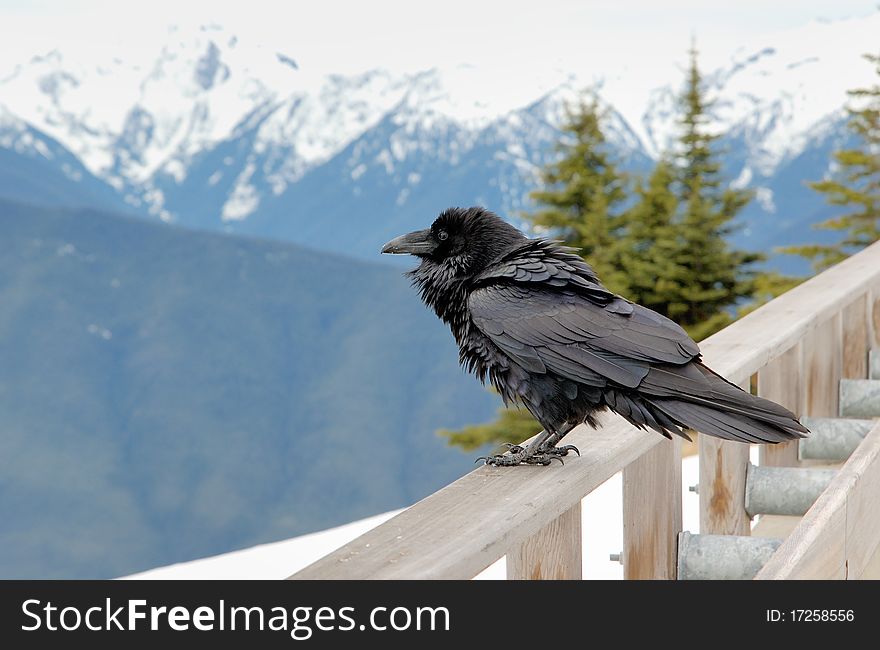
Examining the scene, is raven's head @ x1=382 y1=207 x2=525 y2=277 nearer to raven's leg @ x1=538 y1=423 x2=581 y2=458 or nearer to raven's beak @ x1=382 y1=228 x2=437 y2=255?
raven's beak @ x1=382 y1=228 x2=437 y2=255

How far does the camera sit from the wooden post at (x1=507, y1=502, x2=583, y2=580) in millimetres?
1414

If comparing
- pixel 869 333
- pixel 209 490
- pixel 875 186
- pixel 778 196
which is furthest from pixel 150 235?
pixel 869 333

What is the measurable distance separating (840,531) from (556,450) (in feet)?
1.37

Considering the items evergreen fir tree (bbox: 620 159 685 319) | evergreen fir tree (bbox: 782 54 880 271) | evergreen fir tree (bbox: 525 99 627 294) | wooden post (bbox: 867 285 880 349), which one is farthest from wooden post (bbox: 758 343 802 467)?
evergreen fir tree (bbox: 782 54 880 271)

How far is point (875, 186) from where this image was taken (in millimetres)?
14539

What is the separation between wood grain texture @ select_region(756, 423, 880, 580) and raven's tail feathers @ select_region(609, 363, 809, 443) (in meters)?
0.15

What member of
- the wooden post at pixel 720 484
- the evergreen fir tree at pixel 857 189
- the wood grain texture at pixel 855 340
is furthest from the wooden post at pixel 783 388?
the evergreen fir tree at pixel 857 189

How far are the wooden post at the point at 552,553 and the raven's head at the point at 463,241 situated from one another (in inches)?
18.7

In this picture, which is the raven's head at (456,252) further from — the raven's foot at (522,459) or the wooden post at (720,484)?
the wooden post at (720,484)

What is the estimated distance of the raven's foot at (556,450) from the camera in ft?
5.45

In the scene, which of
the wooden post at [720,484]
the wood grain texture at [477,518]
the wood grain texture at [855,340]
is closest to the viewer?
the wood grain texture at [477,518]
